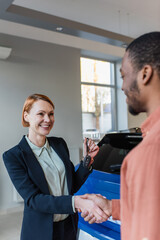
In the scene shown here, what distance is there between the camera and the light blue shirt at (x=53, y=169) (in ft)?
4.75

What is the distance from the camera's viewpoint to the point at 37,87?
4773mm

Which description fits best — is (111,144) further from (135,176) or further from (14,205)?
(14,205)

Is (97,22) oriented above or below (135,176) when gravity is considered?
above

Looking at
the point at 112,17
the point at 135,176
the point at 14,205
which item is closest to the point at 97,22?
A: the point at 112,17

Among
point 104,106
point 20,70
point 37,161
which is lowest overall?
point 37,161

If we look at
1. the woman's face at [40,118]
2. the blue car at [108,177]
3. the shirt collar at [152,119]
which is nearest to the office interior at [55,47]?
the woman's face at [40,118]

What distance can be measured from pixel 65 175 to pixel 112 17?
340 centimetres

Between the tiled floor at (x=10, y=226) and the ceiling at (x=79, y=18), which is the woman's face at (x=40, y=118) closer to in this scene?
the ceiling at (x=79, y=18)

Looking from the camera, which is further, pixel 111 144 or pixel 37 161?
pixel 111 144

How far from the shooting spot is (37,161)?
145 centimetres

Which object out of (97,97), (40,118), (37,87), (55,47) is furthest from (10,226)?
(97,97)

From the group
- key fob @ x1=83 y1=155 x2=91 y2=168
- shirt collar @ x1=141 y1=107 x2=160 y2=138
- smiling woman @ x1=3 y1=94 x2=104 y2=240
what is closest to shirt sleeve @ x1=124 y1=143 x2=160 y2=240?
shirt collar @ x1=141 y1=107 x2=160 y2=138

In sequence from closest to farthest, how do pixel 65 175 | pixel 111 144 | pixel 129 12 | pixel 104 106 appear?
pixel 65 175 < pixel 111 144 < pixel 129 12 < pixel 104 106

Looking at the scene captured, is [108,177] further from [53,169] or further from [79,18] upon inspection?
[79,18]
